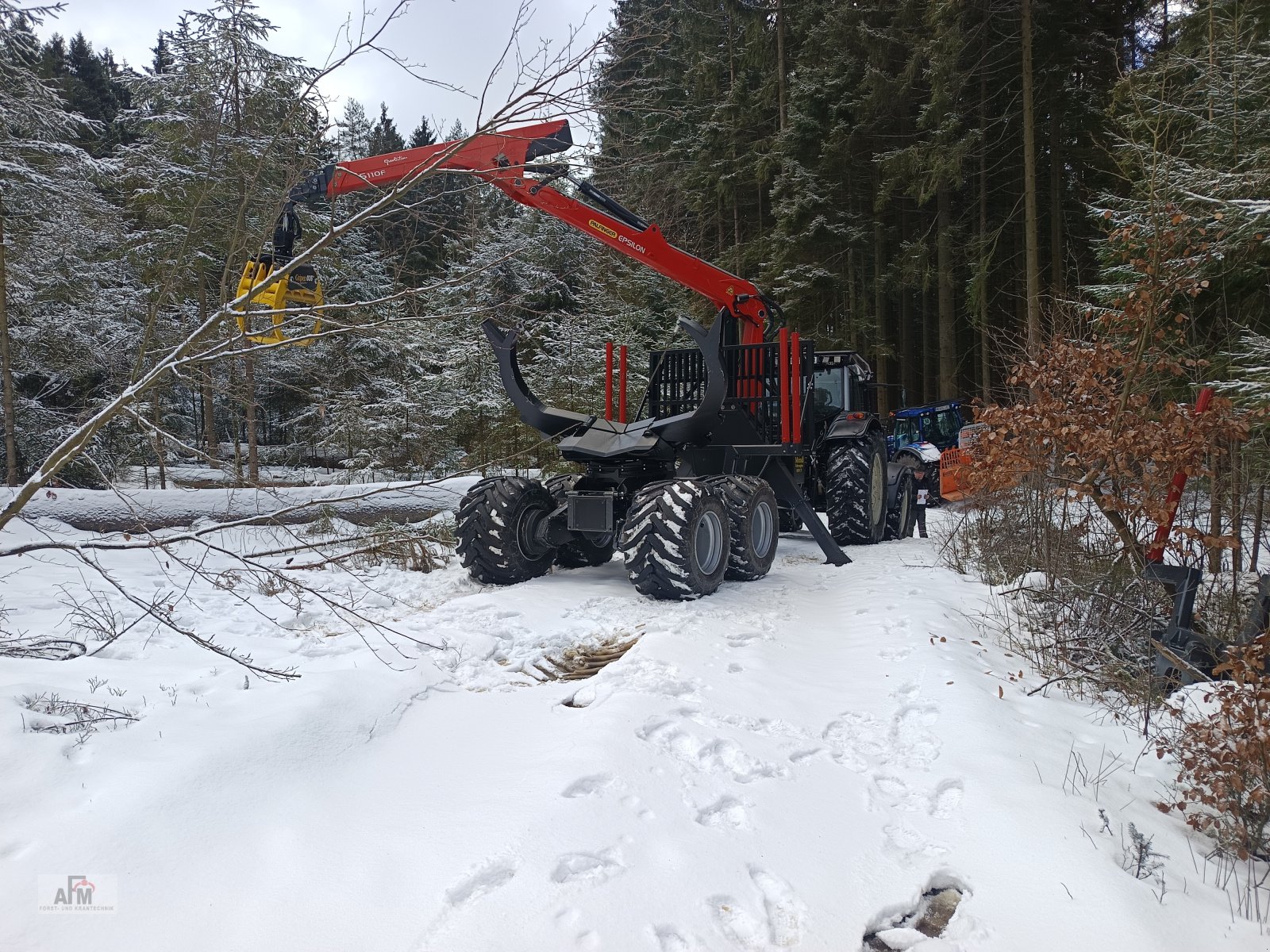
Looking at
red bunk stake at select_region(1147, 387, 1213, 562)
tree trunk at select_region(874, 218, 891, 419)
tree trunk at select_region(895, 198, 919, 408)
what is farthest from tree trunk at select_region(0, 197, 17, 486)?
tree trunk at select_region(895, 198, 919, 408)

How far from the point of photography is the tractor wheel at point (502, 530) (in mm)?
5902

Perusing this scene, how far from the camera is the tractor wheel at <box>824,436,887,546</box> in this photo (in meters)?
8.34

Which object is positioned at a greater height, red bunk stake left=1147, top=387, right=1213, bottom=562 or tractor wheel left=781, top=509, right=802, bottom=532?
red bunk stake left=1147, top=387, right=1213, bottom=562

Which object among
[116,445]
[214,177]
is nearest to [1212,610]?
[214,177]

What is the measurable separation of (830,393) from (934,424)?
7001 millimetres

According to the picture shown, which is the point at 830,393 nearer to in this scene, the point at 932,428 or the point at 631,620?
the point at 631,620

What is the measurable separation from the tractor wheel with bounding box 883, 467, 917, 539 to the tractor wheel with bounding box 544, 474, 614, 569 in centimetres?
406

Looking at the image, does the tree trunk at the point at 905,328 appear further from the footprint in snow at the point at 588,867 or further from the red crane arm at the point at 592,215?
the footprint in snow at the point at 588,867

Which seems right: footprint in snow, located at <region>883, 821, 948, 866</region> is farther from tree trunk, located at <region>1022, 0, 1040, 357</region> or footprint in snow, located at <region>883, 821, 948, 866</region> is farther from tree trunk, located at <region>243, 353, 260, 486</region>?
tree trunk, located at <region>1022, 0, 1040, 357</region>

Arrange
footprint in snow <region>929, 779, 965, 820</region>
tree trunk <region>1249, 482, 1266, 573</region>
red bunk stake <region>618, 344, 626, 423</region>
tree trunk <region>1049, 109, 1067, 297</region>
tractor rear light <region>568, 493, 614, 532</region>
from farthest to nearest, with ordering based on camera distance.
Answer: tree trunk <region>1049, 109, 1067, 297</region>, red bunk stake <region>618, 344, 626, 423</region>, tractor rear light <region>568, 493, 614, 532</region>, tree trunk <region>1249, 482, 1266, 573</region>, footprint in snow <region>929, 779, 965, 820</region>

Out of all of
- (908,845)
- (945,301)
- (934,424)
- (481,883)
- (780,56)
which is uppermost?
(780,56)

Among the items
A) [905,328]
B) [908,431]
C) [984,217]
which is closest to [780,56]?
[984,217]

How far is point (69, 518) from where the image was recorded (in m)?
7.73

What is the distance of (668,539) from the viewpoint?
5.24 m
